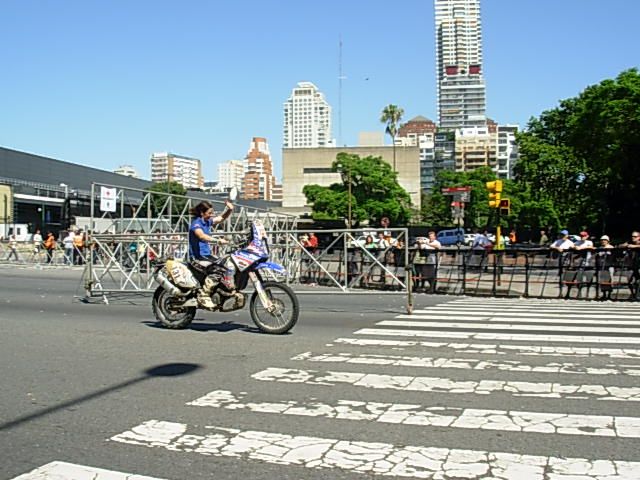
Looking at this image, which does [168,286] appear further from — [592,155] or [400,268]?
[592,155]

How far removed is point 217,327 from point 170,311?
30.2 inches

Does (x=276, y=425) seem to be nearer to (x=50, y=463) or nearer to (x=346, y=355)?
(x=50, y=463)

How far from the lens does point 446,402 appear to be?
248 inches

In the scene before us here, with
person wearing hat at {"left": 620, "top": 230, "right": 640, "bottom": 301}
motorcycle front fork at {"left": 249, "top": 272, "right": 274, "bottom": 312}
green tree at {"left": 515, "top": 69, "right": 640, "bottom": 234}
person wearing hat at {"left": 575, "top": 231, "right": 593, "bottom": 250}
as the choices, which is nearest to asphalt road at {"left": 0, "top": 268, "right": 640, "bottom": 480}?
motorcycle front fork at {"left": 249, "top": 272, "right": 274, "bottom": 312}

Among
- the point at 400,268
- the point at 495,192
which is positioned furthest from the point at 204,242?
the point at 495,192

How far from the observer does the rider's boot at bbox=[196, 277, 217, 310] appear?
1059cm

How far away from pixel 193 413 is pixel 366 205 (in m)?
A: 70.7

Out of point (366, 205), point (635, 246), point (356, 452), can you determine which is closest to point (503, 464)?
point (356, 452)

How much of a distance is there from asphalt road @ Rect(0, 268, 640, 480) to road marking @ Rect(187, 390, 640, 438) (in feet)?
0.09

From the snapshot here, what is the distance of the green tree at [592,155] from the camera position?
39719 millimetres

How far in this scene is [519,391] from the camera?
6703mm

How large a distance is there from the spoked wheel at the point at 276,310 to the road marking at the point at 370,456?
15.7 feet

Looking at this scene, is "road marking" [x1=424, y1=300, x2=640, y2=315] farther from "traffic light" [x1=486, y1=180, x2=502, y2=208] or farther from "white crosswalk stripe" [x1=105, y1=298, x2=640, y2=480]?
"traffic light" [x1=486, y1=180, x2=502, y2=208]

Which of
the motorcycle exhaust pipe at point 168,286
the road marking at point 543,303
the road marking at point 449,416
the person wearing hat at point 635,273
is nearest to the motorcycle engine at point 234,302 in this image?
the motorcycle exhaust pipe at point 168,286
